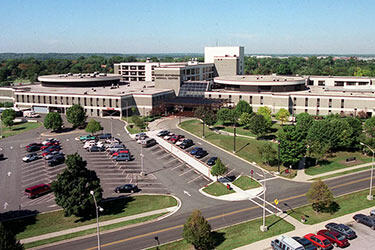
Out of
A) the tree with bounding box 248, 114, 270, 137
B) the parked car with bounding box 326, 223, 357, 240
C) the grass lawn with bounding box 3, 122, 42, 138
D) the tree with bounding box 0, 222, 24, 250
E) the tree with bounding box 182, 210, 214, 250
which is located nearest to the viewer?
the tree with bounding box 0, 222, 24, 250

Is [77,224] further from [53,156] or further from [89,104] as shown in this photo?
[89,104]

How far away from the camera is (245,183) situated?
5778 centimetres

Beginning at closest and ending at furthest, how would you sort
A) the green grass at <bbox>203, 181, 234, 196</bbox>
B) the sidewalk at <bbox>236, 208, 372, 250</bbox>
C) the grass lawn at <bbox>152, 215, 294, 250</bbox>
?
the sidewalk at <bbox>236, 208, 372, 250</bbox> < the grass lawn at <bbox>152, 215, 294, 250</bbox> < the green grass at <bbox>203, 181, 234, 196</bbox>

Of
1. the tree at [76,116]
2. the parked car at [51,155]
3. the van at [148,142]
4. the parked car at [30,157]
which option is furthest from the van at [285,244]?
the tree at [76,116]

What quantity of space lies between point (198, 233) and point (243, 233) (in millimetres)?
7659

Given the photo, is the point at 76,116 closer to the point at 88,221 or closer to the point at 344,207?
the point at 88,221

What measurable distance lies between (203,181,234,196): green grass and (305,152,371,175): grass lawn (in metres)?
17.8

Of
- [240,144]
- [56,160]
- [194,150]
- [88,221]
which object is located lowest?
[88,221]

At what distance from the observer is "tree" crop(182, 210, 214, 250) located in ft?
120

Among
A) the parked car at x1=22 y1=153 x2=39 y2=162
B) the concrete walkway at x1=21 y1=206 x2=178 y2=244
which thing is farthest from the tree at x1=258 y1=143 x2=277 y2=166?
the parked car at x1=22 y1=153 x2=39 y2=162

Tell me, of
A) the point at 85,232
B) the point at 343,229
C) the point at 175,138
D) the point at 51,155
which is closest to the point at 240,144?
the point at 175,138

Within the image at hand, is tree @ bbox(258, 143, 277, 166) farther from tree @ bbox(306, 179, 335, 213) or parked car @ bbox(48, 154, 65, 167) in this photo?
parked car @ bbox(48, 154, 65, 167)

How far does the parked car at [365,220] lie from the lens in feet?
140

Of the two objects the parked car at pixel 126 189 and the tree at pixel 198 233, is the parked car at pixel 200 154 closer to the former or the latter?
the parked car at pixel 126 189
